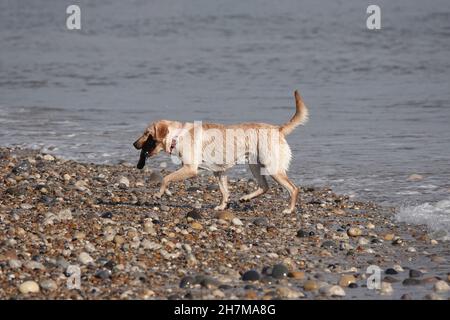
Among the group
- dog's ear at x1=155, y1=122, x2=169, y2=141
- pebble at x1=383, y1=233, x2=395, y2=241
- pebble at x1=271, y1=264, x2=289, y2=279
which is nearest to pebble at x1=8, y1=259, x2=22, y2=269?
pebble at x1=271, y1=264, x2=289, y2=279

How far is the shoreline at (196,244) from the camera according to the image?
6785 millimetres

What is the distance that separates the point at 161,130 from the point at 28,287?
3.24 m

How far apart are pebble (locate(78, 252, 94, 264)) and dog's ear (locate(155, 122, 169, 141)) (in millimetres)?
2314

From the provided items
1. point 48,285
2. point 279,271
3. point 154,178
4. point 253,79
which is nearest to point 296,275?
point 279,271

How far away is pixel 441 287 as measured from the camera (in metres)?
6.83

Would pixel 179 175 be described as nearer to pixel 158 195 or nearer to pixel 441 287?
pixel 158 195

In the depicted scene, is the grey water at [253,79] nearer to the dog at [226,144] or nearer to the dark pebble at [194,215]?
the dog at [226,144]

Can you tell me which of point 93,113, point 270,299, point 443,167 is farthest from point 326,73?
point 270,299

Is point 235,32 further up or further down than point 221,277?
further up

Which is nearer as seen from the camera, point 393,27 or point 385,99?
point 385,99

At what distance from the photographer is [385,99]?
1700 centimetres

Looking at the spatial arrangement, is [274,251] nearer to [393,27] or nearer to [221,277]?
[221,277]
